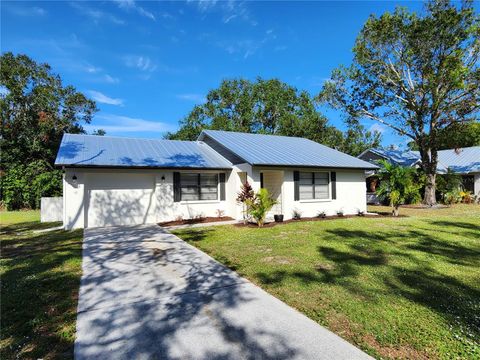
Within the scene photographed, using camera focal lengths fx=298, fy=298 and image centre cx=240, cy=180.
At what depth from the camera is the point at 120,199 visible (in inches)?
522

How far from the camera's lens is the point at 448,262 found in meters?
6.67

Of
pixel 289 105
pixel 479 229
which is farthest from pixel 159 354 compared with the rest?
pixel 289 105

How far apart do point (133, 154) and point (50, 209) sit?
5.36 metres

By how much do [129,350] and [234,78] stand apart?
3833 cm

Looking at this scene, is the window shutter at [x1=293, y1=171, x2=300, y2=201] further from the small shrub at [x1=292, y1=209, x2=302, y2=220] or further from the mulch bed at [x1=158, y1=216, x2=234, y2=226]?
the mulch bed at [x1=158, y1=216, x2=234, y2=226]

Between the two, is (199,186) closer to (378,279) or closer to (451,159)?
(378,279)

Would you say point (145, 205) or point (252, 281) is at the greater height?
point (145, 205)

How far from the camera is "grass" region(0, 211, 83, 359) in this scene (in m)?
3.46

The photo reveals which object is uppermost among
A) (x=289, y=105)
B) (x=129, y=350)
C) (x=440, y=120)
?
(x=289, y=105)

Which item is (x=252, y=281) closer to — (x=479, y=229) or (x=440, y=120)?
(x=479, y=229)

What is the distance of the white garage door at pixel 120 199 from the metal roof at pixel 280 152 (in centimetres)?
466

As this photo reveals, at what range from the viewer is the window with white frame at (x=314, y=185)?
15247 millimetres

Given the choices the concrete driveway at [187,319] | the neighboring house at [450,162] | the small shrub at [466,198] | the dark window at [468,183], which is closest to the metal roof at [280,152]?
the concrete driveway at [187,319]

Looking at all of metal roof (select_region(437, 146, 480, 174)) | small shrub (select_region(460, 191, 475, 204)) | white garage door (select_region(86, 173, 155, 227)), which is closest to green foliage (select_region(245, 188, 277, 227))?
white garage door (select_region(86, 173, 155, 227))
